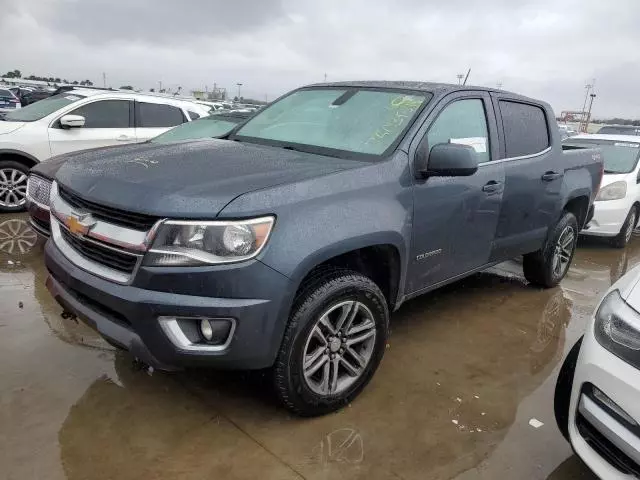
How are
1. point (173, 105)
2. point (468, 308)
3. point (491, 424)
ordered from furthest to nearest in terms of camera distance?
point (173, 105) → point (468, 308) → point (491, 424)

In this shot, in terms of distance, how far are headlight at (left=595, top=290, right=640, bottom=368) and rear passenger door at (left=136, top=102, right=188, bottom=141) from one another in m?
6.50

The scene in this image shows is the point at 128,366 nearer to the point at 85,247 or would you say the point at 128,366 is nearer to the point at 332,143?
the point at 85,247

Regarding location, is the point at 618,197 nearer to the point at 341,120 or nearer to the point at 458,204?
the point at 458,204

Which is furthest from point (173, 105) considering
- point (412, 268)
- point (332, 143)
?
point (412, 268)

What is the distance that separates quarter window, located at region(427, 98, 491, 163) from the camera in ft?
10.9

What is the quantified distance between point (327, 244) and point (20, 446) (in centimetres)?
170

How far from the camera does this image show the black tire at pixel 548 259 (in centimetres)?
477

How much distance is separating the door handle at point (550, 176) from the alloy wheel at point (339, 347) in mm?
2310

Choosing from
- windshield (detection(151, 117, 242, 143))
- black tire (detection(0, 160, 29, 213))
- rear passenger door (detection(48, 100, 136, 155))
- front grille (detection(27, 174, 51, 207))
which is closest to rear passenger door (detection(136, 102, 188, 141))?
rear passenger door (detection(48, 100, 136, 155))

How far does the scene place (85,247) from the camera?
8.46ft

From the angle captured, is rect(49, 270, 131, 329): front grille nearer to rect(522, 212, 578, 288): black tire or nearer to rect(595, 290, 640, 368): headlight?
rect(595, 290, 640, 368): headlight

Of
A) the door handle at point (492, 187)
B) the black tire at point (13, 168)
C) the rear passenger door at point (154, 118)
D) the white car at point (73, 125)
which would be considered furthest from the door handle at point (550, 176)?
the black tire at point (13, 168)

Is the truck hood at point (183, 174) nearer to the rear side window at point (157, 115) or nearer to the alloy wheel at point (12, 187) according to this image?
the alloy wheel at point (12, 187)

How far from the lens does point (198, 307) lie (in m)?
2.22
